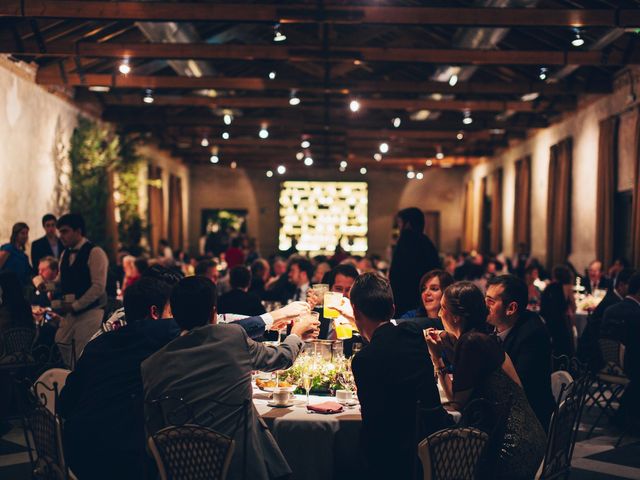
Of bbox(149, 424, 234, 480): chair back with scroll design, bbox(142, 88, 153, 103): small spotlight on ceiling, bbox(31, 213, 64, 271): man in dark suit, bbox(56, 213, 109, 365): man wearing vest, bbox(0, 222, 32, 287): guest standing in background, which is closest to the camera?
bbox(149, 424, 234, 480): chair back with scroll design

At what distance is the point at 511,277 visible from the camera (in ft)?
14.8

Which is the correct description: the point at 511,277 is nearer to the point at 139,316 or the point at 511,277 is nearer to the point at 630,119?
the point at 139,316

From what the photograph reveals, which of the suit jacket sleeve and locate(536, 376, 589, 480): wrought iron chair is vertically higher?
the suit jacket sleeve

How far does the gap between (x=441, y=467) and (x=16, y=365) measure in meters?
4.85

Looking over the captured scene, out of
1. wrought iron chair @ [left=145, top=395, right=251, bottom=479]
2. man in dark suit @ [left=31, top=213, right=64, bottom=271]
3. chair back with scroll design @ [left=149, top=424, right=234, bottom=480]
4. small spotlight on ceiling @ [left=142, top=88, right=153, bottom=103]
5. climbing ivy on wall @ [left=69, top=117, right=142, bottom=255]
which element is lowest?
chair back with scroll design @ [left=149, top=424, right=234, bottom=480]

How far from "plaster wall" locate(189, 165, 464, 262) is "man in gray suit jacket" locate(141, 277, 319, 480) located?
24.5 metres

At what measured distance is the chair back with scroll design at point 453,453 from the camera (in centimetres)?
316

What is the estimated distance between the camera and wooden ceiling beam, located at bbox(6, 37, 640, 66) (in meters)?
10.5

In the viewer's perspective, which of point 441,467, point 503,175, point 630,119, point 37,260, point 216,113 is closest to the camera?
point 441,467

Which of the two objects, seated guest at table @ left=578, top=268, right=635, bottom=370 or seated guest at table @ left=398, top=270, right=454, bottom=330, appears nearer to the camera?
seated guest at table @ left=398, top=270, right=454, bottom=330

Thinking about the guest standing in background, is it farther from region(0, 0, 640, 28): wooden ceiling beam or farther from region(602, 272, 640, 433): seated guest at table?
region(602, 272, 640, 433): seated guest at table

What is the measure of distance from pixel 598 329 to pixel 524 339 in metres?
3.75

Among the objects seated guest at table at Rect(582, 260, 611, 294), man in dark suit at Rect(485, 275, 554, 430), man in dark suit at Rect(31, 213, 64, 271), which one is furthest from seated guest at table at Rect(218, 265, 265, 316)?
seated guest at table at Rect(582, 260, 611, 294)

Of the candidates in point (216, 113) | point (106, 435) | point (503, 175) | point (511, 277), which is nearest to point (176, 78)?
point (216, 113)
